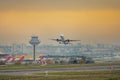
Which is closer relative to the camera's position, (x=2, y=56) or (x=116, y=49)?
(x=2, y=56)

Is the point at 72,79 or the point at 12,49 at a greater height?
the point at 12,49

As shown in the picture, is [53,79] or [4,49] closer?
[53,79]

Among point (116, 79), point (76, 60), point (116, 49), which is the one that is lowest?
point (116, 79)

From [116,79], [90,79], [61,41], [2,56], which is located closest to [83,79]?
[90,79]

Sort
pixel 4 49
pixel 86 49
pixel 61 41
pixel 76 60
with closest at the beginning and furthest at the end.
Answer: pixel 76 60
pixel 61 41
pixel 4 49
pixel 86 49

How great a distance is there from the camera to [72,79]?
108 feet

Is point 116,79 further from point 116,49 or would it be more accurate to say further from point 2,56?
point 116,49

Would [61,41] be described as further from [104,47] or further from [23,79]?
[104,47]

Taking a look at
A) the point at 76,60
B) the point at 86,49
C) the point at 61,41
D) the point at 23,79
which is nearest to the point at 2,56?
the point at 61,41

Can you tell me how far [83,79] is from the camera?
32.7 m

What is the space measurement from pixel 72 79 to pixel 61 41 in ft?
195

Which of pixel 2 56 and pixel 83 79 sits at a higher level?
pixel 2 56

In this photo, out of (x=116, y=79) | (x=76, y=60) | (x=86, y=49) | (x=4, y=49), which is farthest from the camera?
(x=86, y=49)

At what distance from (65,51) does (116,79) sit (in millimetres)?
162683
